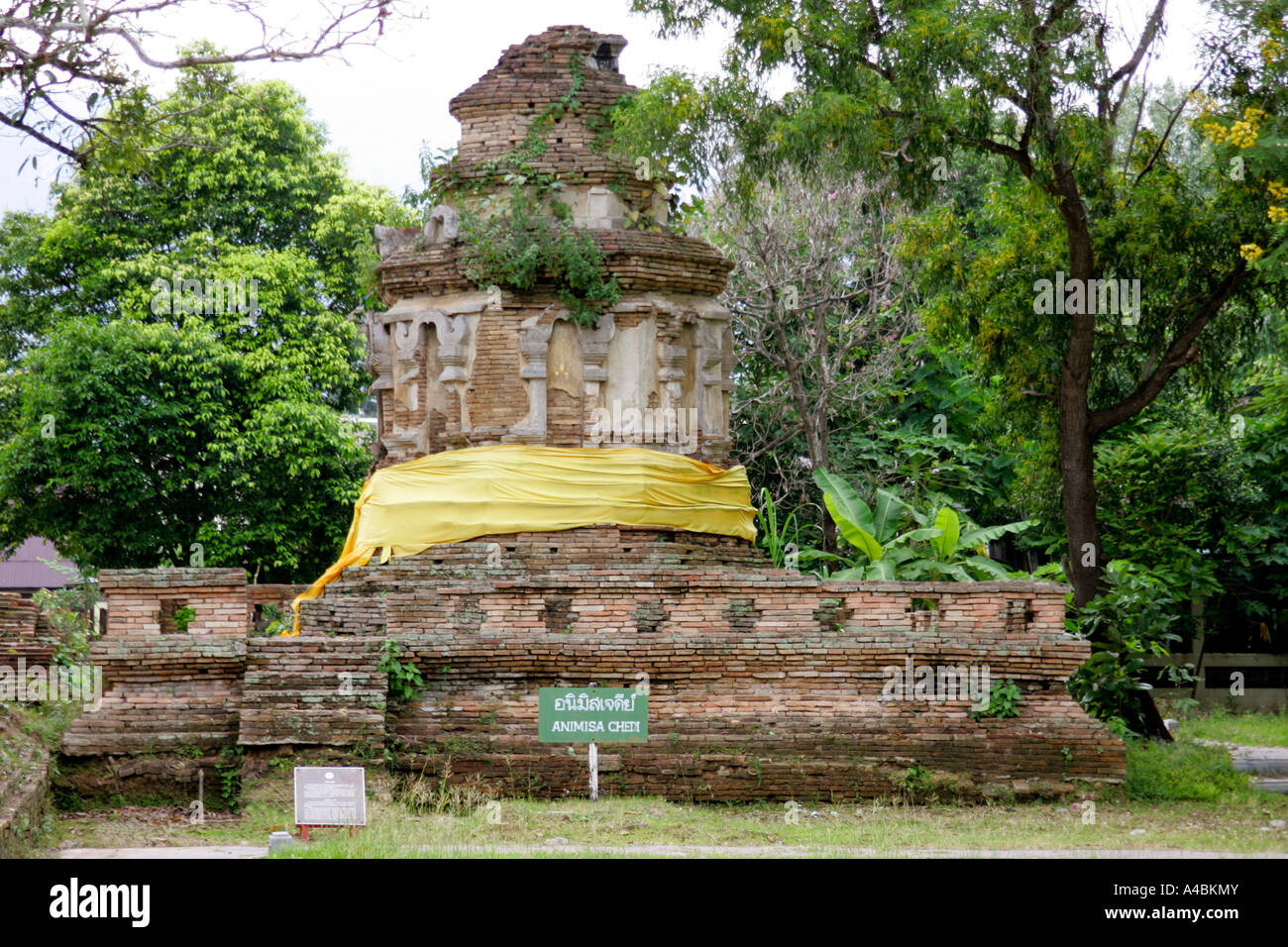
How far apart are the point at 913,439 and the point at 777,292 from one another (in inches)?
138

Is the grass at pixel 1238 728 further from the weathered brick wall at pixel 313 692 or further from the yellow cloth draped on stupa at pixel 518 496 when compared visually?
the weathered brick wall at pixel 313 692

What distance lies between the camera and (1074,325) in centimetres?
1662

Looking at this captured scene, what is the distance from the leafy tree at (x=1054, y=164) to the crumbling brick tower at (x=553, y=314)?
1036 mm

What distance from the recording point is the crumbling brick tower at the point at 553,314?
15750 mm

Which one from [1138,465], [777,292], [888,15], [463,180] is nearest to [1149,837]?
[888,15]

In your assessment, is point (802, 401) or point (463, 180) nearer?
point (463, 180)

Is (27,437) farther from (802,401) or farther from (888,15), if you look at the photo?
(888,15)

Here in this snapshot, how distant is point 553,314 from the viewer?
15.8m

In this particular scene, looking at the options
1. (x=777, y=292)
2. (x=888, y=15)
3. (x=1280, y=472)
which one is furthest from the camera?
(x=777, y=292)
